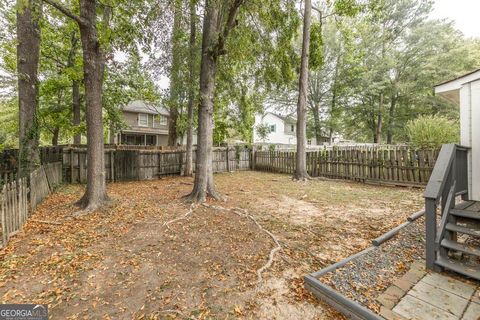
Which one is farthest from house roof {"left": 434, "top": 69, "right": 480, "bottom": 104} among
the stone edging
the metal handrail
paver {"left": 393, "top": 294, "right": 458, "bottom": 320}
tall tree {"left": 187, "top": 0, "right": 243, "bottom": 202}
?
tall tree {"left": 187, "top": 0, "right": 243, "bottom": 202}

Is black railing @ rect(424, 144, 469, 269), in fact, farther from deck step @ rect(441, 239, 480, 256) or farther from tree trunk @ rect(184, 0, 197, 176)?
tree trunk @ rect(184, 0, 197, 176)

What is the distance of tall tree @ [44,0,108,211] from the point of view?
16.0 feet

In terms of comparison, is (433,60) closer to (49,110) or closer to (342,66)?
(342,66)

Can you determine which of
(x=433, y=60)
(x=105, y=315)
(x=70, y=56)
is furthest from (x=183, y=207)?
(x=433, y=60)

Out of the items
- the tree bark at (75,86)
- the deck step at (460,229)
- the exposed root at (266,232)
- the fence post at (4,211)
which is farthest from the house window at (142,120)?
the deck step at (460,229)

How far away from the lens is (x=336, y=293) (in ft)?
7.14

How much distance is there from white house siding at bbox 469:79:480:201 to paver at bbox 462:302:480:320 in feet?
9.16

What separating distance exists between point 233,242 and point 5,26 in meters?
13.7

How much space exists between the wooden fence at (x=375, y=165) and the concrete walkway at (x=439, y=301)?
6.48m

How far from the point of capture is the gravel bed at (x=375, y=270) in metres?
2.27

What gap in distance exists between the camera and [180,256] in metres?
3.20

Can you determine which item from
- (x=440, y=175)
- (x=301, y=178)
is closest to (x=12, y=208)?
(x=440, y=175)

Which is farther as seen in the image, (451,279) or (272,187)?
(272,187)

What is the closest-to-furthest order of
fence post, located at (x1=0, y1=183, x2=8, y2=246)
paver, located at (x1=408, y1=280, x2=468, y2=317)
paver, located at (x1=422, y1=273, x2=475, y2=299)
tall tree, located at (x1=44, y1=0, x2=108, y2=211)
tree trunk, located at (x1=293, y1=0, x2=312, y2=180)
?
paver, located at (x1=408, y1=280, x2=468, y2=317)
paver, located at (x1=422, y1=273, x2=475, y2=299)
fence post, located at (x1=0, y1=183, x2=8, y2=246)
tall tree, located at (x1=44, y1=0, x2=108, y2=211)
tree trunk, located at (x1=293, y1=0, x2=312, y2=180)
